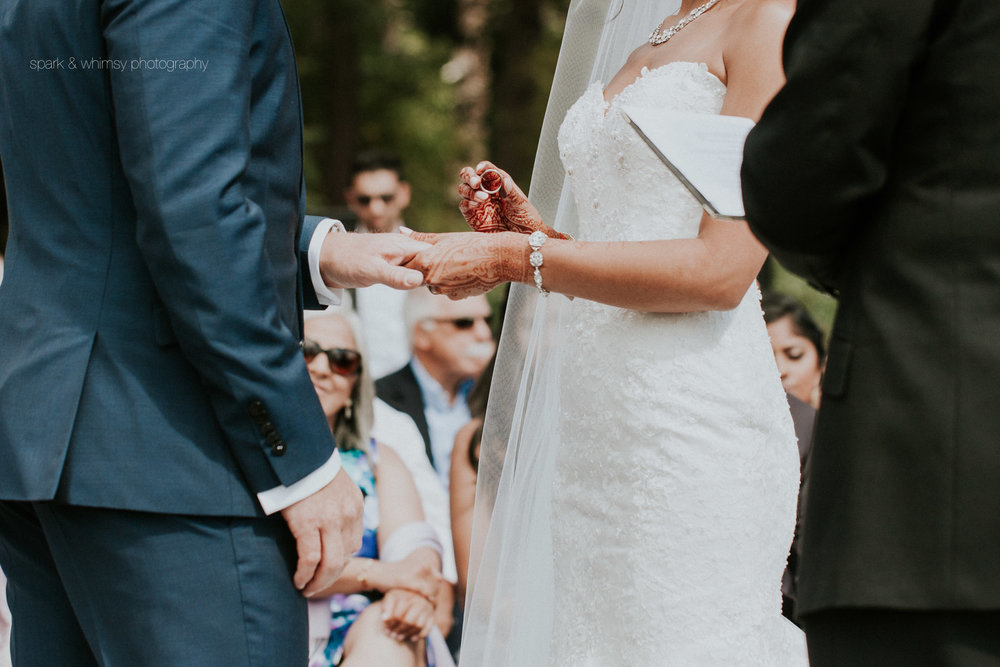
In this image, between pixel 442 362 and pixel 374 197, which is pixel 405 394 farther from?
pixel 374 197

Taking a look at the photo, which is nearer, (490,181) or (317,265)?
(317,265)

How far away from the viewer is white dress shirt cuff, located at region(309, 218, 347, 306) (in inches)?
97.4

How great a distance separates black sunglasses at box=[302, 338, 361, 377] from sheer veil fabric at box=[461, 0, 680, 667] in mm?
1276

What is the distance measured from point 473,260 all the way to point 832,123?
1.24m

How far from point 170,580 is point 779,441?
1463 mm

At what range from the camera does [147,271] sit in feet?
6.57

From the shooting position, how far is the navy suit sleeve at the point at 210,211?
1.88 metres

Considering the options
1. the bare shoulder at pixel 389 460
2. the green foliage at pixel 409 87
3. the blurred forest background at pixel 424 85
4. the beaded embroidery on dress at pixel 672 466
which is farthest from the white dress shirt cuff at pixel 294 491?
the green foliage at pixel 409 87

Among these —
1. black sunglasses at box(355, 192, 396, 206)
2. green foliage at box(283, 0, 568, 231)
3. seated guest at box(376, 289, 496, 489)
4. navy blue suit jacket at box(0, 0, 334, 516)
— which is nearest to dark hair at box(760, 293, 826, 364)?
seated guest at box(376, 289, 496, 489)

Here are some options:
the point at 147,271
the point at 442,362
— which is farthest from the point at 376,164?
the point at 147,271

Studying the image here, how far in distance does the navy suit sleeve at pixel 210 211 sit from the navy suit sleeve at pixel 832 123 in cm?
87

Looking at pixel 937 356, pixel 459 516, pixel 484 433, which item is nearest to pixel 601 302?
pixel 484 433

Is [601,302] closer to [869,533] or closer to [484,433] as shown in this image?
[484,433]

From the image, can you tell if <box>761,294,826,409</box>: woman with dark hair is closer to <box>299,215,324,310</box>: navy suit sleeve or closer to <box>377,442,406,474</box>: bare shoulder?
<box>377,442,406,474</box>: bare shoulder
